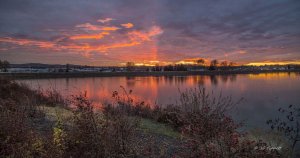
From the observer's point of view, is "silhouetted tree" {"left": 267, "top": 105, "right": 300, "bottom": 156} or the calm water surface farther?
the calm water surface

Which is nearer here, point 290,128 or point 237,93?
point 290,128

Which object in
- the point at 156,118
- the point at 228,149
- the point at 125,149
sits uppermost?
the point at 228,149

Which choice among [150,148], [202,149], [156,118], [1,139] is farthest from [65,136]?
[156,118]

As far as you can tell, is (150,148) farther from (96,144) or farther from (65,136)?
(65,136)

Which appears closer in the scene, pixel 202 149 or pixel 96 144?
pixel 202 149

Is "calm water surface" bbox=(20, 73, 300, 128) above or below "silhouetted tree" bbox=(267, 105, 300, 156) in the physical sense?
below

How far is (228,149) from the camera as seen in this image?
4469 millimetres

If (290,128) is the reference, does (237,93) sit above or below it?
below

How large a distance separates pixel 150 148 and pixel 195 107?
295cm

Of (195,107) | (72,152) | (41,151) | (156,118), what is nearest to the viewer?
(41,151)

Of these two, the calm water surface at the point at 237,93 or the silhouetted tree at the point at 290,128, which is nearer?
the silhouetted tree at the point at 290,128

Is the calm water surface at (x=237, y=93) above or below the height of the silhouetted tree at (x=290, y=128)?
below

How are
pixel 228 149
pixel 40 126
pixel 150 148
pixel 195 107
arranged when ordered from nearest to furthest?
pixel 228 149 < pixel 150 148 < pixel 40 126 < pixel 195 107

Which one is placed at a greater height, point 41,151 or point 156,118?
point 41,151
